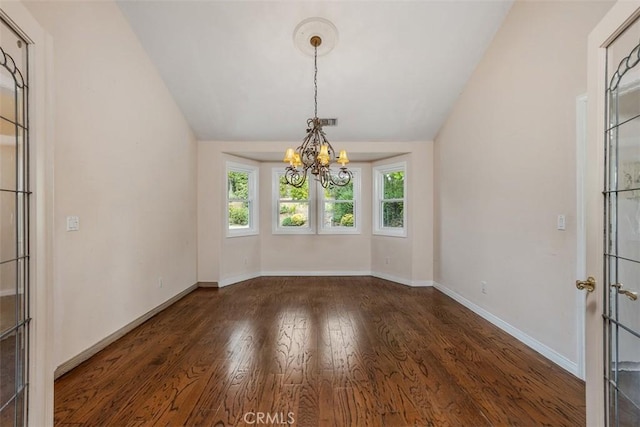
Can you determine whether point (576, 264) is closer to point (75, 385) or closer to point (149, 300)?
point (75, 385)

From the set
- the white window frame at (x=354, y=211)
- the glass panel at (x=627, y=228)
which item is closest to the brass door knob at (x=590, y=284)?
the glass panel at (x=627, y=228)

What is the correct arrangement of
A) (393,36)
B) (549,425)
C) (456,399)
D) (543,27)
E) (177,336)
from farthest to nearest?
(393,36) → (177,336) → (543,27) → (456,399) → (549,425)

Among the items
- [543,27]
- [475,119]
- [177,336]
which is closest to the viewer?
[543,27]

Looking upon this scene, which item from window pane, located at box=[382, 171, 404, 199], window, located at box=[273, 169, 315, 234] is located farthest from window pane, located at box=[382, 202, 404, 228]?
window, located at box=[273, 169, 315, 234]

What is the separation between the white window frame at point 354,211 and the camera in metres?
5.12

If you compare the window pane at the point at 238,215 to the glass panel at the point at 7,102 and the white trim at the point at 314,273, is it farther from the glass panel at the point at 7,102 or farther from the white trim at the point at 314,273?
the glass panel at the point at 7,102

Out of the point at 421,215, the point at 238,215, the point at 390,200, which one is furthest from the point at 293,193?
the point at 421,215

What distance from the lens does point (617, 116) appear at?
1.22 m

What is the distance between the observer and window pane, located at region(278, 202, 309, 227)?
16.9 feet

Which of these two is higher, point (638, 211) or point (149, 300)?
point (638, 211)

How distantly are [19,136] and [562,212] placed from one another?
3.43 m

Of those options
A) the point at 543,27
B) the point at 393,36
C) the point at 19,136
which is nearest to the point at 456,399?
the point at 19,136

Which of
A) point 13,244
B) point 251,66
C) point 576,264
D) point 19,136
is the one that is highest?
point 251,66

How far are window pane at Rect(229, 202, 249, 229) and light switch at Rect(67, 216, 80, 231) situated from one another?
252 cm
